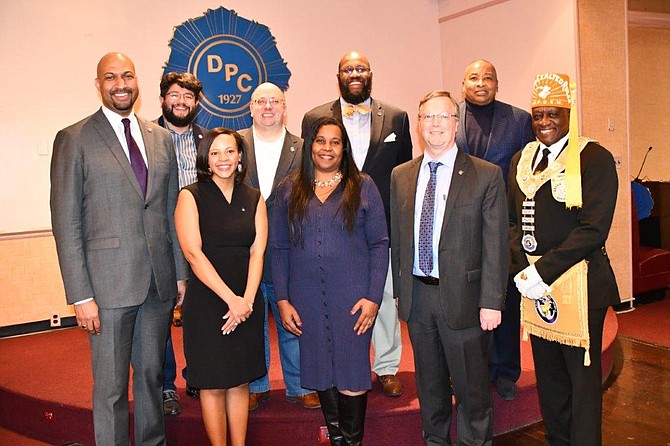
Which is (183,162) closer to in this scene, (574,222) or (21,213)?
(574,222)

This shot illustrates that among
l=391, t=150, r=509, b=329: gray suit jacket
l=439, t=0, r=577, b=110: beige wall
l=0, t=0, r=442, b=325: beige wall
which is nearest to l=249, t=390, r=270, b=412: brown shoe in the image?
l=391, t=150, r=509, b=329: gray suit jacket

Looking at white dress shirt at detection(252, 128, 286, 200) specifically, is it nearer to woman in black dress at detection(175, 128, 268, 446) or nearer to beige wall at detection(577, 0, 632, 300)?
woman in black dress at detection(175, 128, 268, 446)

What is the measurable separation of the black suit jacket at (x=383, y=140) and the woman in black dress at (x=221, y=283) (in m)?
0.74

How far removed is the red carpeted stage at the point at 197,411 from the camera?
346 cm

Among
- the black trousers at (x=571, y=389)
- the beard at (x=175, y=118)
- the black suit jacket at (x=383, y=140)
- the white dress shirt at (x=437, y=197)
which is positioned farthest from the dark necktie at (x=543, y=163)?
the beard at (x=175, y=118)

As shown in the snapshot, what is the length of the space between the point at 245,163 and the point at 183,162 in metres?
0.59

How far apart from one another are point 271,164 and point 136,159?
2.46ft

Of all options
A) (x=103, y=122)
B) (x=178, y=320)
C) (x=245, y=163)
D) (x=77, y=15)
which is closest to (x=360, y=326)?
(x=245, y=163)

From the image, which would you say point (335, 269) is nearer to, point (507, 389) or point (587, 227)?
point (587, 227)

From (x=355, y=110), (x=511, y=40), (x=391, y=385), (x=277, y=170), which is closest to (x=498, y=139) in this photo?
(x=355, y=110)

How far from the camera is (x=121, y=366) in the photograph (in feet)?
9.50

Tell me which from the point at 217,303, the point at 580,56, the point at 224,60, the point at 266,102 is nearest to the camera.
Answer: the point at 217,303

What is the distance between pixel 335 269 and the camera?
2904 mm

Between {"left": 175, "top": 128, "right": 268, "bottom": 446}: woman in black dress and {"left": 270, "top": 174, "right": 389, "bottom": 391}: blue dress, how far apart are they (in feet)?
0.72
